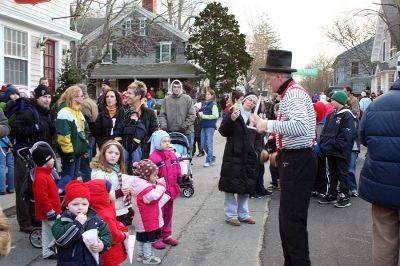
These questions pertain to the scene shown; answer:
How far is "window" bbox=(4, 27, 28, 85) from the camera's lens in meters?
13.0

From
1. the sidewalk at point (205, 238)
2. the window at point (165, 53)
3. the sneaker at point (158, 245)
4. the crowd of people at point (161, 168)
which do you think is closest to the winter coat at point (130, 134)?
the crowd of people at point (161, 168)

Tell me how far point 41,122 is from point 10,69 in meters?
7.18

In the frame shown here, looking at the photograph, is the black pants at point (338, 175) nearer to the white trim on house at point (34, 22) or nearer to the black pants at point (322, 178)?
the black pants at point (322, 178)

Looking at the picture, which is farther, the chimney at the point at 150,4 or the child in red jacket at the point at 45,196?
the chimney at the point at 150,4

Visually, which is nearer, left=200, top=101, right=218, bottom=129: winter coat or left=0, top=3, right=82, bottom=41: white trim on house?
left=0, top=3, right=82, bottom=41: white trim on house

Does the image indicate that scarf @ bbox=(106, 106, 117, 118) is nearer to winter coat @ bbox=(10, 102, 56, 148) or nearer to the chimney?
winter coat @ bbox=(10, 102, 56, 148)

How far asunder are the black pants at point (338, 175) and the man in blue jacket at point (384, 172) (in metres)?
3.83

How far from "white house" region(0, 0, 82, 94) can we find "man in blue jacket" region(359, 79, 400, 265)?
10614 millimetres

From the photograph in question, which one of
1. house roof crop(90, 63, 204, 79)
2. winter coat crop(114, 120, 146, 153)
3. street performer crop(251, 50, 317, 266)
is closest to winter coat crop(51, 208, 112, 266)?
street performer crop(251, 50, 317, 266)

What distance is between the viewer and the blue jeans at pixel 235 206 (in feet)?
22.5

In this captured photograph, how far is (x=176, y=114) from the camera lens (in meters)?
9.45

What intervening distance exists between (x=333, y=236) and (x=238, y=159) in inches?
65.7

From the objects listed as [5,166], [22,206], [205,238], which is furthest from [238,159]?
[5,166]

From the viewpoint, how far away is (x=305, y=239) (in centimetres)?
450
